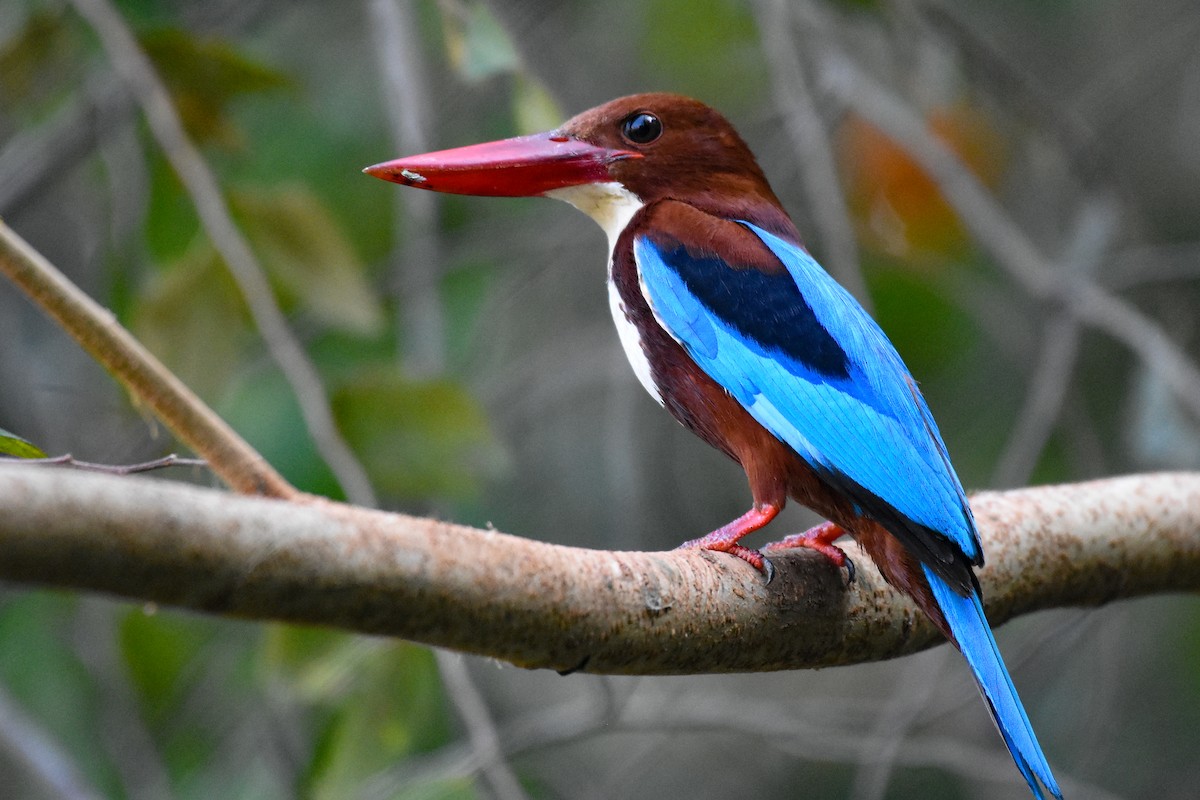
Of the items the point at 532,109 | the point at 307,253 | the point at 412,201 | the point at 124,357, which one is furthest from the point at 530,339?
the point at 124,357

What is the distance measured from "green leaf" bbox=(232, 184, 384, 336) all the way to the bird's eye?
627 millimetres

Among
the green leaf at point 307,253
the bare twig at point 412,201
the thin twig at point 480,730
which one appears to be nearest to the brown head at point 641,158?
the bare twig at point 412,201

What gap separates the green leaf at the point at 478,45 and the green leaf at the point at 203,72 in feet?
1.70

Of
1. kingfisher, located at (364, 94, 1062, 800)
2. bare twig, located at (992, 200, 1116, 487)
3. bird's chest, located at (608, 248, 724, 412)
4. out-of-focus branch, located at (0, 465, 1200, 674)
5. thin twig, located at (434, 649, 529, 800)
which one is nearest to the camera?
out-of-focus branch, located at (0, 465, 1200, 674)

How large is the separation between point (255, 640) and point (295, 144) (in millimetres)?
1385

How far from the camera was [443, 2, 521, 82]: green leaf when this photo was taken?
2039 millimetres

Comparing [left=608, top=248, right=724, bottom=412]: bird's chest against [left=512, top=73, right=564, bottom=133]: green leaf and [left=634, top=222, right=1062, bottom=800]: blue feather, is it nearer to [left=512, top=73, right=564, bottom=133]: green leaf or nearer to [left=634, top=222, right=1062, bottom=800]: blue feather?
[left=634, top=222, right=1062, bottom=800]: blue feather

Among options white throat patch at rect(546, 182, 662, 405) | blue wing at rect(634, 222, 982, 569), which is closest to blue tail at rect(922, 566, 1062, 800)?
blue wing at rect(634, 222, 982, 569)

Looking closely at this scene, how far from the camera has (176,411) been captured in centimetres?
134

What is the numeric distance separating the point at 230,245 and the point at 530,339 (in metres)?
2.10

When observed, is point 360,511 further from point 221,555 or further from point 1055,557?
point 1055,557

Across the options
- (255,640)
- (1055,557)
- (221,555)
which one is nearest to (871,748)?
(1055,557)

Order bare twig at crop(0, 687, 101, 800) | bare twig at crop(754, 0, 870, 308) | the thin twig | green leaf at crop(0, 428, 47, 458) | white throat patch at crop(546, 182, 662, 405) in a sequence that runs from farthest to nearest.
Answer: bare twig at crop(754, 0, 870, 308), bare twig at crop(0, 687, 101, 800), white throat patch at crop(546, 182, 662, 405), the thin twig, green leaf at crop(0, 428, 47, 458)

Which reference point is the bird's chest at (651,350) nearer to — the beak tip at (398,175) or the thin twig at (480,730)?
the beak tip at (398,175)
